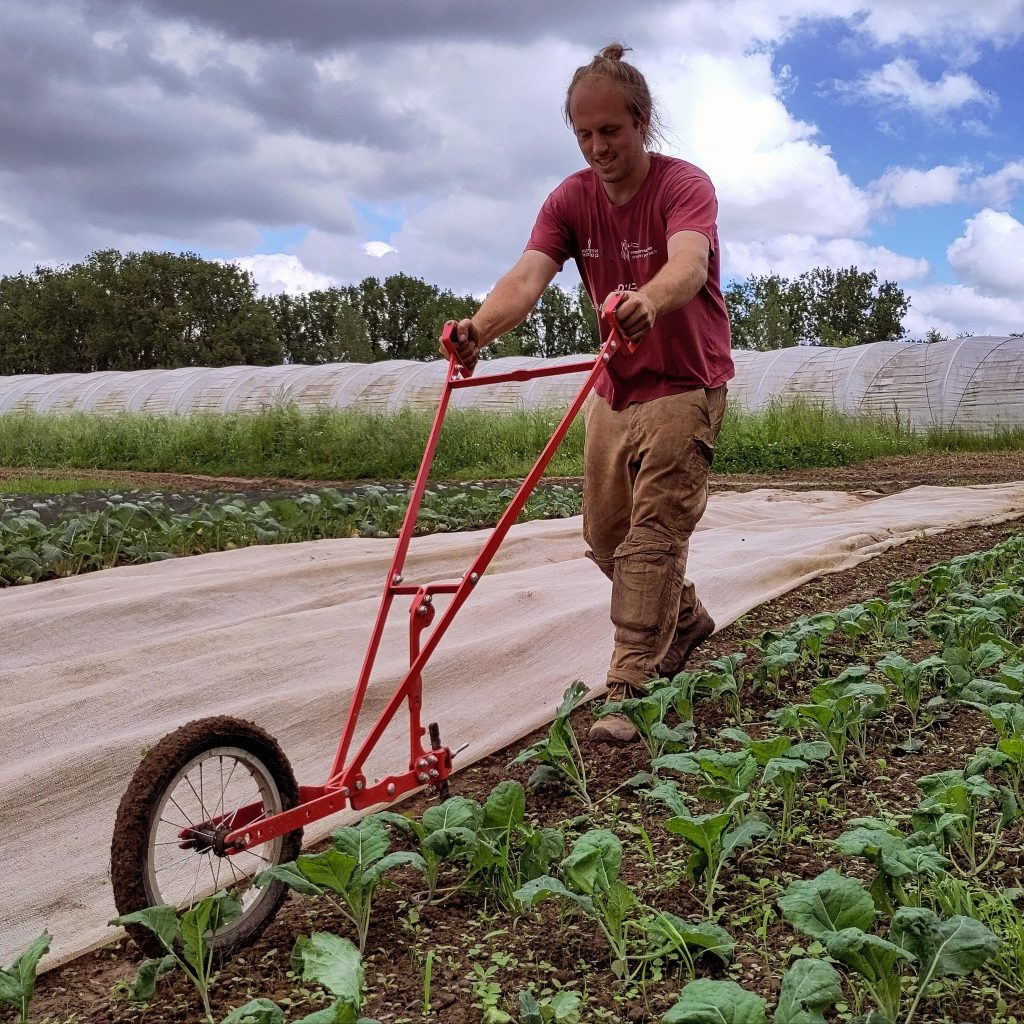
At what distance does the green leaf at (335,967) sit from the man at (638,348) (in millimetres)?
1500

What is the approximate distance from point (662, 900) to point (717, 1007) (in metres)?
0.78

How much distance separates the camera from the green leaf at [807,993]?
161 centimetres

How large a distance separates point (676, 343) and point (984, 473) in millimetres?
8791

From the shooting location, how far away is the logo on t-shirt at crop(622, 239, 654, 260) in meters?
3.36

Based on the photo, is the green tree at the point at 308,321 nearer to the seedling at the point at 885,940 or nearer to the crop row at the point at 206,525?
the crop row at the point at 206,525

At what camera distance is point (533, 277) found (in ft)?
11.2

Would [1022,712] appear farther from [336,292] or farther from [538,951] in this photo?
[336,292]

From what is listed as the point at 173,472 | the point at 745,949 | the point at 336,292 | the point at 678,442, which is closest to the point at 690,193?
the point at 678,442

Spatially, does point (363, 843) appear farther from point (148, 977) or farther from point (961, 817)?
point (961, 817)

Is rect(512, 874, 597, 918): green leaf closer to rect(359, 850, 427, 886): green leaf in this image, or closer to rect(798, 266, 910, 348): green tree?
rect(359, 850, 427, 886): green leaf

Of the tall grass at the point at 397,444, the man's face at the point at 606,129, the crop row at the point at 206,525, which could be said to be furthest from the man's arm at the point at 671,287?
the tall grass at the point at 397,444

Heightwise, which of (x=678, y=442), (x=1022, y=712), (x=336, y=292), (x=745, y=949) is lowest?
(x=745, y=949)

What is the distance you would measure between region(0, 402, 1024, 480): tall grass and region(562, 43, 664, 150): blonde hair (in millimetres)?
8310

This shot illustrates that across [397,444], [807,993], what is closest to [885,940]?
[807,993]
